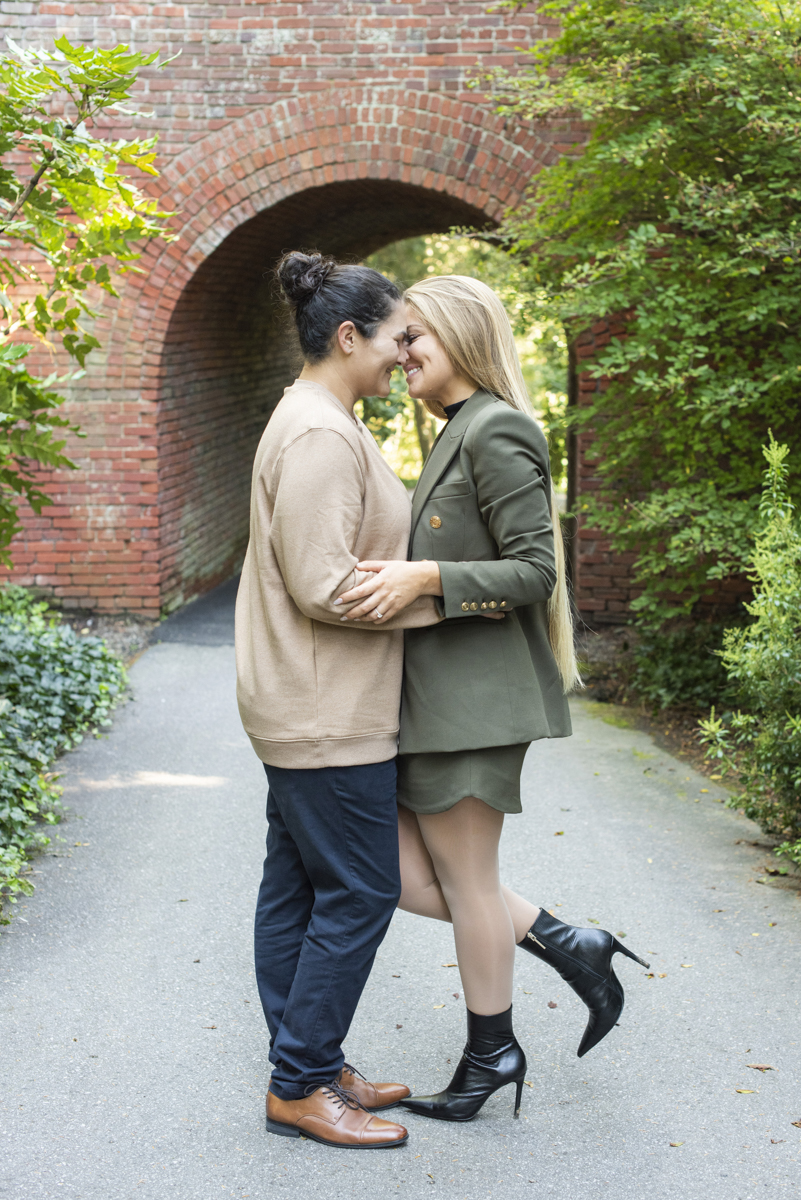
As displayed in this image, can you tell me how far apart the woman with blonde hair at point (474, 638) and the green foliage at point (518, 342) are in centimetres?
413

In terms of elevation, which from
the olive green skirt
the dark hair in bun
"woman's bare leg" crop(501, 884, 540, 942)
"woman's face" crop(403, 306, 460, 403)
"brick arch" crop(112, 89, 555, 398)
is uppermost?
"brick arch" crop(112, 89, 555, 398)

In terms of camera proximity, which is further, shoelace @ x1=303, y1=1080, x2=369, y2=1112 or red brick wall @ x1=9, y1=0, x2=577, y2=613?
red brick wall @ x1=9, y1=0, x2=577, y2=613

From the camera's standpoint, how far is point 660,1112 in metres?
2.72

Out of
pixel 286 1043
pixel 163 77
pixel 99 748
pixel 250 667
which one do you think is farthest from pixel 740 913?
pixel 163 77

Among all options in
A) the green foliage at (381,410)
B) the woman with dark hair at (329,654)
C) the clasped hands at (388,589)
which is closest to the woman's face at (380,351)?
the woman with dark hair at (329,654)

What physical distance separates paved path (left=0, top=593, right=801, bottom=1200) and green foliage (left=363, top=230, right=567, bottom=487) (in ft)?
10.5

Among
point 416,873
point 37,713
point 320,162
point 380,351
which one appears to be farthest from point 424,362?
point 320,162

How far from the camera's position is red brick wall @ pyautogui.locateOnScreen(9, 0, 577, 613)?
8.05 metres

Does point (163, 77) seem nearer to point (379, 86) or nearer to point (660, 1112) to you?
point (379, 86)

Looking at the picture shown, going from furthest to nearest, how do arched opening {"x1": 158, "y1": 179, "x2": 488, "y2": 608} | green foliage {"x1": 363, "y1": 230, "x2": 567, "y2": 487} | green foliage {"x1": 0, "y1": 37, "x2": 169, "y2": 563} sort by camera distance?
arched opening {"x1": 158, "y1": 179, "x2": 488, "y2": 608} → green foliage {"x1": 363, "y1": 230, "x2": 567, "y2": 487} → green foliage {"x1": 0, "y1": 37, "x2": 169, "y2": 563}

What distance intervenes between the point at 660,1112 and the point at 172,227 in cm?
751

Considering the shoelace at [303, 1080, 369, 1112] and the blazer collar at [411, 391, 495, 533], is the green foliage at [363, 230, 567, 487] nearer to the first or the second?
the blazer collar at [411, 391, 495, 533]

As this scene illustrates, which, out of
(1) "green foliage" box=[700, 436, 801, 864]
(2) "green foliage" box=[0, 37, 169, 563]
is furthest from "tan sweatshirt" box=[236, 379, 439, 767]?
(1) "green foliage" box=[700, 436, 801, 864]

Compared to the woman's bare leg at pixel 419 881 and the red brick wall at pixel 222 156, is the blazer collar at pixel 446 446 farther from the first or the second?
the red brick wall at pixel 222 156
